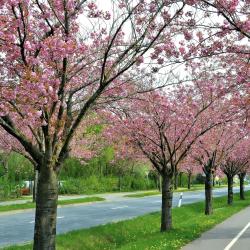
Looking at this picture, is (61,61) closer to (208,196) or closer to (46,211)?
(46,211)

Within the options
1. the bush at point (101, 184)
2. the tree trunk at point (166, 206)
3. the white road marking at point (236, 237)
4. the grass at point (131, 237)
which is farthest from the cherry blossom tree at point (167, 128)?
the bush at point (101, 184)

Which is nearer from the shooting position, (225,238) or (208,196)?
(225,238)

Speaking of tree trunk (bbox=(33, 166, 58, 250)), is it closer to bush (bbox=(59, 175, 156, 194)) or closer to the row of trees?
the row of trees

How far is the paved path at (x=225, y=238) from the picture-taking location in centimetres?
1420

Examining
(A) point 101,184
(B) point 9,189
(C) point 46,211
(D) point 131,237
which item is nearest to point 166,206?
(D) point 131,237

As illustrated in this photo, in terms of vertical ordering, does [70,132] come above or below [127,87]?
below

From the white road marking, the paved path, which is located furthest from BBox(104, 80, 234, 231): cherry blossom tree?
the white road marking

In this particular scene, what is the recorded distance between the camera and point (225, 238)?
16266mm

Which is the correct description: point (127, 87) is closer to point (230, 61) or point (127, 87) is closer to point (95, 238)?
point (230, 61)

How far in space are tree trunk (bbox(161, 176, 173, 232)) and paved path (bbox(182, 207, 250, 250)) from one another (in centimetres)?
142

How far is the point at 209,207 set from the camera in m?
27.4

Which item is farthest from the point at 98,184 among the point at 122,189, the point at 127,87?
the point at 127,87

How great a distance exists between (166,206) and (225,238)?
9.90 ft

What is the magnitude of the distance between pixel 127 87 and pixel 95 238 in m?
6.81
